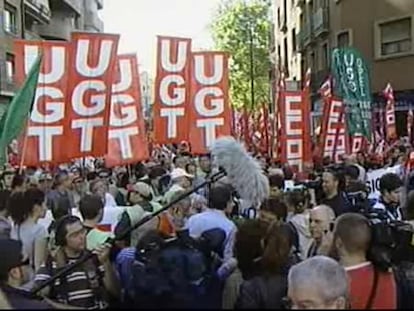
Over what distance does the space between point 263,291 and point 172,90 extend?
8874 millimetres

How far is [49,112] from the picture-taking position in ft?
33.7

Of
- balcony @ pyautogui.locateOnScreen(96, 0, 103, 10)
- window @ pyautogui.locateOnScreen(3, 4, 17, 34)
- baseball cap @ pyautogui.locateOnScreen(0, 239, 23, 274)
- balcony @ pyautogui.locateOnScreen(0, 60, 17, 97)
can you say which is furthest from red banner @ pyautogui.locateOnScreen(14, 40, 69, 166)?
balcony @ pyautogui.locateOnScreen(96, 0, 103, 10)

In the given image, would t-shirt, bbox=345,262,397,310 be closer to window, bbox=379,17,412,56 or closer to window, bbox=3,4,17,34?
window, bbox=379,17,412,56

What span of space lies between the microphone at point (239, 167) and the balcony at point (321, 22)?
107ft

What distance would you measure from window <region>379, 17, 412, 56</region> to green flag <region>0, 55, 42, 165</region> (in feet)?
77.7

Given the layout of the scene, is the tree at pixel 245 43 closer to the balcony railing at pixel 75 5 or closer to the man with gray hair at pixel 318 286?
the balcony railing at pixel 75 5

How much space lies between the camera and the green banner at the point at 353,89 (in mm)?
16136

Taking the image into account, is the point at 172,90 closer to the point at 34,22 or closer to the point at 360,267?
the point at 360,267

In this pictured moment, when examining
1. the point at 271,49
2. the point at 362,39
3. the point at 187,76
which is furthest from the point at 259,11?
the point at 187,76

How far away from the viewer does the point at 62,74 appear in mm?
10617

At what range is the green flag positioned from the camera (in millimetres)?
9891

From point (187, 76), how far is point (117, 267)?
8.01 m

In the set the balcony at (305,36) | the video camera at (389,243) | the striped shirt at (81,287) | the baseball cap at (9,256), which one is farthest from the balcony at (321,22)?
the baseball cap at (9,256)

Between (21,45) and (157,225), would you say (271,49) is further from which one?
(157,225)
